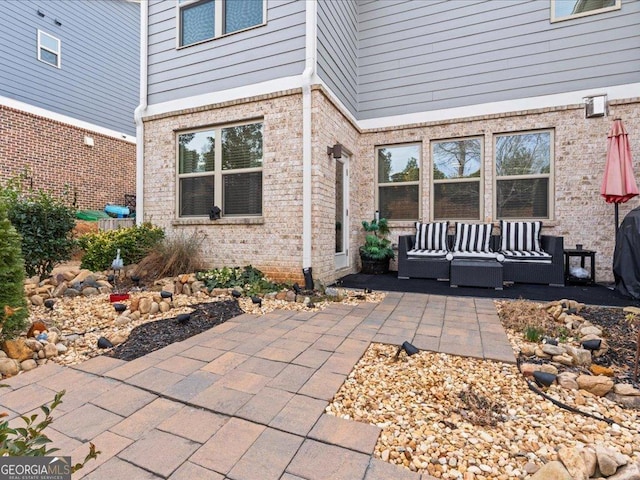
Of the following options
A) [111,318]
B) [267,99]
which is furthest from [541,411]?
[267,99]

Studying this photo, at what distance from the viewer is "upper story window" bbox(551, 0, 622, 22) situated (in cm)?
509

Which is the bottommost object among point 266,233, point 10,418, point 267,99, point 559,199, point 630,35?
point 10,418

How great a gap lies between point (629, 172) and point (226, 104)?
603cm

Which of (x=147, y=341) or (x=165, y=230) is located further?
(x=165, y=230)

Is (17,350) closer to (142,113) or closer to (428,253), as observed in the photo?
(142,113)

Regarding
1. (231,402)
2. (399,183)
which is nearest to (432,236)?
(399,183)

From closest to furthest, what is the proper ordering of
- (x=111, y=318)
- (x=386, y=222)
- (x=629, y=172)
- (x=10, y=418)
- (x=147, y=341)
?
(x=10, y=418) → (x=147, y=341) → (x=111, y=318) → (x=629, y=172) → (x=386, y=222)

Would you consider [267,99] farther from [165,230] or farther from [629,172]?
[629,172]

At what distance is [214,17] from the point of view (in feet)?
17.1

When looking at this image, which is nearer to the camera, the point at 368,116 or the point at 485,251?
the point at 485,251

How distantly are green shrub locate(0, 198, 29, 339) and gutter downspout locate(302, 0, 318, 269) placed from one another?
9.59 feet

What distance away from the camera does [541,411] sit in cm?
163

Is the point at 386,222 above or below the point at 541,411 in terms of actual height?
above

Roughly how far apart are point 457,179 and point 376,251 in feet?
6.71
